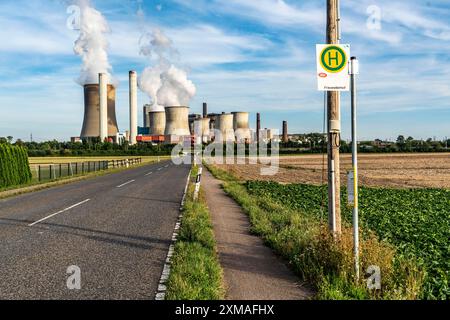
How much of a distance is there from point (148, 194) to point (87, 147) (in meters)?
75.3

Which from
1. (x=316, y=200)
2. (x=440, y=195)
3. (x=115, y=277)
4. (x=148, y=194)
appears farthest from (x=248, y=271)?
(x=440, y=195)

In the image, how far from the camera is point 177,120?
3292 inches

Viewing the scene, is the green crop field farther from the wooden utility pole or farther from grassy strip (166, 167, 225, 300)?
grassy strip (166, 167, 225, 300)

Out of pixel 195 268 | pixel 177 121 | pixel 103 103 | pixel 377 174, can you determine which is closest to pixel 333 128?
pixel 195 268

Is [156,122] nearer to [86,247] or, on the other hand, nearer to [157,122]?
[157,122]

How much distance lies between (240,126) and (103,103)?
1462 inches

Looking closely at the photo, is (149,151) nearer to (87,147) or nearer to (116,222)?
(87,147)

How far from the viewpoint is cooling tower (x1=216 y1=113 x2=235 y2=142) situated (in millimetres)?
103438

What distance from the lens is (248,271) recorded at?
258 inches

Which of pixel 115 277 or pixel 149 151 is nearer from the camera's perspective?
pixel 115 277

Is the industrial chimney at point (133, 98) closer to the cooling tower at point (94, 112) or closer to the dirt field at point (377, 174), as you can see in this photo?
the cooling tower at point (94, 112)

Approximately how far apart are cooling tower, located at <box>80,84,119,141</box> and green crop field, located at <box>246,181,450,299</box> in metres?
65.9

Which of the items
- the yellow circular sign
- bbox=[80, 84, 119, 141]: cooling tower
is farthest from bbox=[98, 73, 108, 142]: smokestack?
the yellow circular sign

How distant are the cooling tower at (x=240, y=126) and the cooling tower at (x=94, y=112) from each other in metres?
30.4
